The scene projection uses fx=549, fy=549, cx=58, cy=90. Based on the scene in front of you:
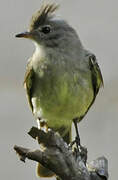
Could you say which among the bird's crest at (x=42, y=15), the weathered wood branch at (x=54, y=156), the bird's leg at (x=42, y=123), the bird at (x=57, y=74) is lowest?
the weathered wood branch at (x=54, y=156)

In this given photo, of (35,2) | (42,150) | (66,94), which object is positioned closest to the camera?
Result: (42,150)

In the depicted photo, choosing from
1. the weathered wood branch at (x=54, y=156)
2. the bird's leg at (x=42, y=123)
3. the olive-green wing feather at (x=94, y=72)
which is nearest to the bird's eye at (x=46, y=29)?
the olive-green wing feather at (x=94, y=72)

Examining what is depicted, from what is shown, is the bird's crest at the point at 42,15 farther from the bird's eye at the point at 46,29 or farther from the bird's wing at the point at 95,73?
the bird's wing at the point at 95,73

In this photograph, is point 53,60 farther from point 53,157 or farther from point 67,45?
point 53,157

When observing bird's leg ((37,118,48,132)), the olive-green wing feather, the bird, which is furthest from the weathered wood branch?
the olive-green wing feather

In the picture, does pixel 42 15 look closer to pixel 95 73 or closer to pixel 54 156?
pixel 95 73

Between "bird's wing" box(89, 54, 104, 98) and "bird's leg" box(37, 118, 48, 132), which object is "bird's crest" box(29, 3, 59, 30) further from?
"bird's leg" box(37, 118, 48, 132)

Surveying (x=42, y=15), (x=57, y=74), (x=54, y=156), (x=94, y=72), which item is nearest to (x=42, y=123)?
(x=57, y=74)

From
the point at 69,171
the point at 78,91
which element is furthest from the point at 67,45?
the point at 69,171

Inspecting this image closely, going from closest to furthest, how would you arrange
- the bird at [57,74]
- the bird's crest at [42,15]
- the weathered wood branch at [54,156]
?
1. the weathered wood branch at [54,156]
2. the bird at [57,74]
3. the bird's crest at [42,15]
